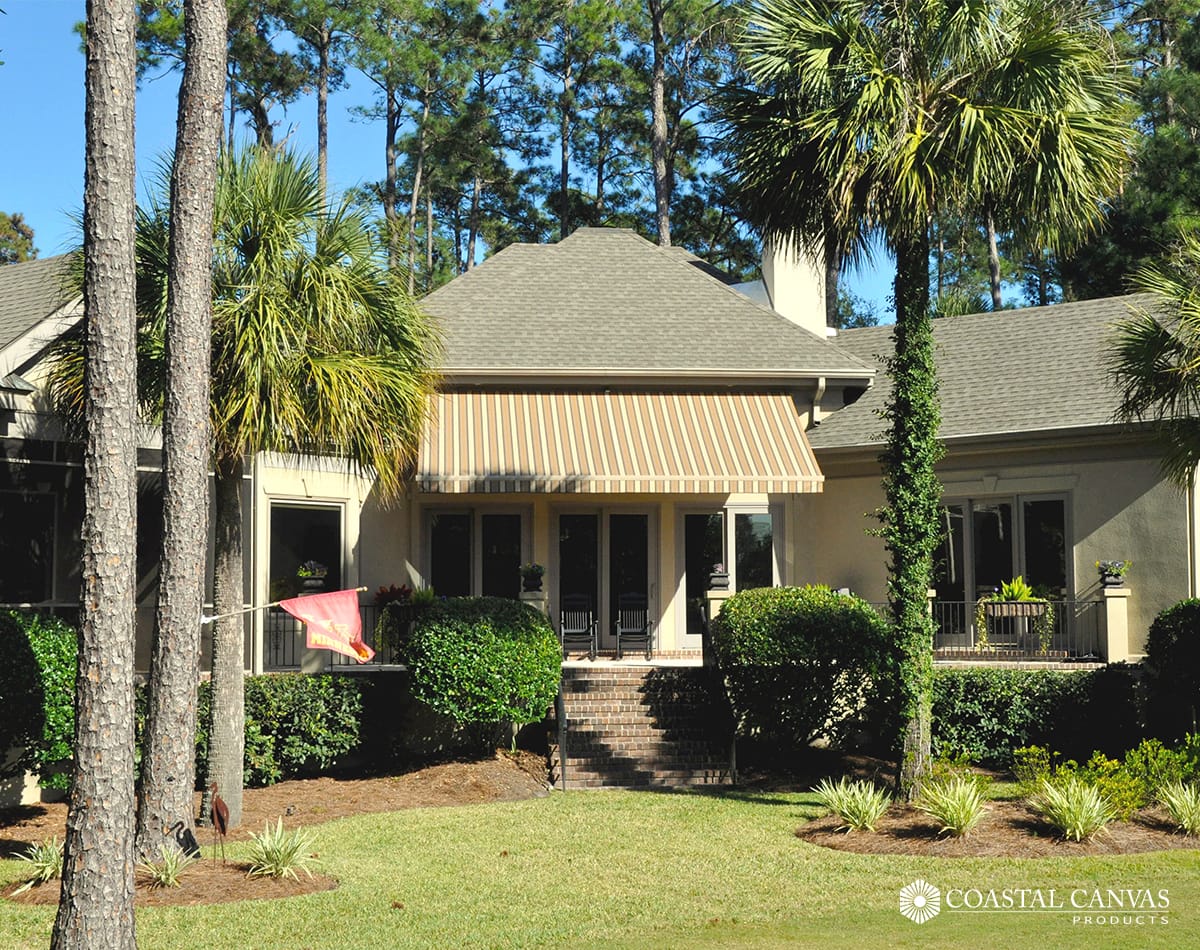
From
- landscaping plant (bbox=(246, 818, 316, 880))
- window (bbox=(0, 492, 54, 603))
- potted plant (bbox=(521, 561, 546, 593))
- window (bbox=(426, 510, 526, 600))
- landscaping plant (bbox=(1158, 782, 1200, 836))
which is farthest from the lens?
window (bbox=(426, 510, 526, 600))

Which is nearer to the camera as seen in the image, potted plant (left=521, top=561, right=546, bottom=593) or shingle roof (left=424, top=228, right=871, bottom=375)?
potted plant (left=521, top=561, right=546, bottom=593)

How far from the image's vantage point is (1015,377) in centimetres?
2270

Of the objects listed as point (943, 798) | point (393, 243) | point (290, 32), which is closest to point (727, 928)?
point (943, 798)

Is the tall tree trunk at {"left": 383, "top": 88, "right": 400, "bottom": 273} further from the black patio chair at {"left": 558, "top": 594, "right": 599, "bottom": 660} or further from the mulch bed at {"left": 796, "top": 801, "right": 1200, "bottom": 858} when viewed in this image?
the mulch bed at {"left": 796, "top": 801, "right": 1200, "bottom": 858}

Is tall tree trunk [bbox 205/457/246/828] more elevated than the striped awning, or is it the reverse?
the striped awning

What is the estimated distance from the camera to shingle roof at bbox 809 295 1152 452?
20.9 meters

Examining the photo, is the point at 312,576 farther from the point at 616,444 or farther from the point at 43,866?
the point at 43,866

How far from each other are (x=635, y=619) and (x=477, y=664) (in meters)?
5.32

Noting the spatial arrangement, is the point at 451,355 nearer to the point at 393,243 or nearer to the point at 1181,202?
the point at 393,243

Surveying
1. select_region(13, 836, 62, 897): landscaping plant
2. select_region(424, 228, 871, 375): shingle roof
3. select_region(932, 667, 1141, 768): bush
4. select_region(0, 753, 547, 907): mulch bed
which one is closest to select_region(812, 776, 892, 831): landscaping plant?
select_region(932, 667, 1141, 768): bush

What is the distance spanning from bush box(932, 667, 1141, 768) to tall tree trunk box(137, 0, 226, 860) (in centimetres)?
1063

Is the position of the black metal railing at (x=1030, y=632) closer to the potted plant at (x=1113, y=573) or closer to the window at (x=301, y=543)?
the potted plant at (x=1113, y=573)

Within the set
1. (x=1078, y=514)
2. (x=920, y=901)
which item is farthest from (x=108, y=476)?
(x=1078, y=514)

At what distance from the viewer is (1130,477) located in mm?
19797
